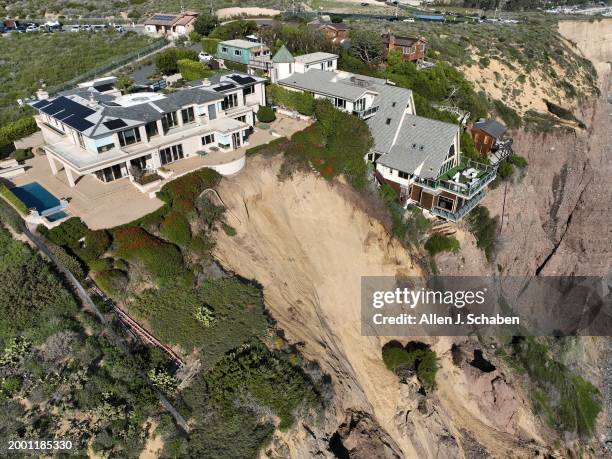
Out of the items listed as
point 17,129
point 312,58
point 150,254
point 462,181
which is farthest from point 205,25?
point 150,254

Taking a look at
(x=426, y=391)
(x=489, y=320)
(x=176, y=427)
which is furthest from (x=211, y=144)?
(x=489, y=320)

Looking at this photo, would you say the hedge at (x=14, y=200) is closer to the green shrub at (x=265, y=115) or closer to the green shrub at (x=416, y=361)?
the green shrub at (x=265, y=115)

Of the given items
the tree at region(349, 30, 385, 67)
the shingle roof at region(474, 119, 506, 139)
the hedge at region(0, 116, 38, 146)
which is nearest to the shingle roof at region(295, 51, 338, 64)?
the tree at region(349, 30, 385, 67)

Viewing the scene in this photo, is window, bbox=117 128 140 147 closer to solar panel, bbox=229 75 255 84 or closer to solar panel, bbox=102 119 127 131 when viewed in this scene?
solar panel, bbox=102 119 127 131

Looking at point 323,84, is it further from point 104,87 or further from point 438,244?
point 104,87

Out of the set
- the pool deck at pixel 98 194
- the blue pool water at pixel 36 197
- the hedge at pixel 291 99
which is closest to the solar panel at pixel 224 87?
the hedge at pixel 291 99

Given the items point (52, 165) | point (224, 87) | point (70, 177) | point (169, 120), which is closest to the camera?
point (70, 177)
